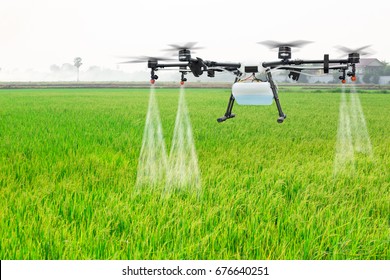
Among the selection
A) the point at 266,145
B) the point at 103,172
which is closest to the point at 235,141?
the point at 266,145

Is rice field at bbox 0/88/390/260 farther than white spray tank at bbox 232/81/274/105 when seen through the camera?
No

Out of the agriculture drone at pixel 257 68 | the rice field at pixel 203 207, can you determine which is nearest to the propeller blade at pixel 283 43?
the agriculture drone at pixel 257 68

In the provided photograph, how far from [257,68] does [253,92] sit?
0.45 meters

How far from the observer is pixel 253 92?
594 centimetres

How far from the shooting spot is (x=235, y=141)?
9.29 meters

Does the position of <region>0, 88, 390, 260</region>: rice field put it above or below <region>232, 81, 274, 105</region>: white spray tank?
below

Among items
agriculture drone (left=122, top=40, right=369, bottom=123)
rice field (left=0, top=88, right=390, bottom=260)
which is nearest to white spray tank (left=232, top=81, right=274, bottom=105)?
agriculture drone (left=122, top=40, right=369, bottom=123)

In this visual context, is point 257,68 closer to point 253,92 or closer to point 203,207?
point 253,92

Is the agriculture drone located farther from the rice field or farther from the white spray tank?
the rice field

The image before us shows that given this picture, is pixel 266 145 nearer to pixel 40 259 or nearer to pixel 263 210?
pixel 263 210

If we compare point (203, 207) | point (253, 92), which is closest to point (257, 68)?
point (253, 92)

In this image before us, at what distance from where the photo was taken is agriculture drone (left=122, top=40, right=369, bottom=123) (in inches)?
225

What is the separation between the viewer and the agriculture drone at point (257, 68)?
225 inches

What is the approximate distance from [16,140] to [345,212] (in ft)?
24.5
